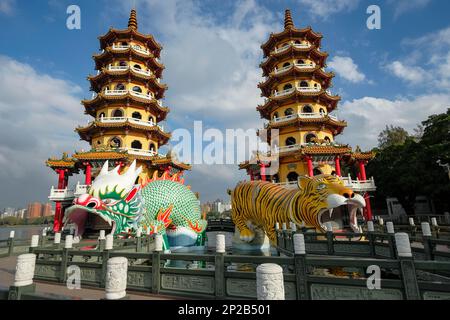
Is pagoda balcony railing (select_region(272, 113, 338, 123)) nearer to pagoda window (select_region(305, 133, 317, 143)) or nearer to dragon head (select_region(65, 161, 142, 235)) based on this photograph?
pagoda window (select_region(305, 133, 317, 143))

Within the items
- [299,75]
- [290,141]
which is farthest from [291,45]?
[290,141]

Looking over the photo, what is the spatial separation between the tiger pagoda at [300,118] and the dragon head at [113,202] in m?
12.3

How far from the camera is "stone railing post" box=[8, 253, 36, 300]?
3368 mm

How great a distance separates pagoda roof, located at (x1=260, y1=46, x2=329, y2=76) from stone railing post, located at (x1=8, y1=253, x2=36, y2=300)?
2473cm

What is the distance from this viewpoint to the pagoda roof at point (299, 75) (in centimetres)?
2272

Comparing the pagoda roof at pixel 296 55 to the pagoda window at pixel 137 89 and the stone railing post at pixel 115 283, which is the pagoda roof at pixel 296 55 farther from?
the stone railing post at pixel 115 283

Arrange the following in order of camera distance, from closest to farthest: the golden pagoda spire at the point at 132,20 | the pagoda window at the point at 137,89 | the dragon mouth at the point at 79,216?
the dragon mouth at the point at 79,216, the pagoda window at the point at 137,89, the golden pagoda spire at the point at 132,20

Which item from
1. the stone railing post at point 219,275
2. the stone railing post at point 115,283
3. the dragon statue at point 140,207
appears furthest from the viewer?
the dragon statue at point 140,207

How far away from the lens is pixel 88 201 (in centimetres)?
914

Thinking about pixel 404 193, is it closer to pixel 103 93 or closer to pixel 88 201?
pixel 88 201

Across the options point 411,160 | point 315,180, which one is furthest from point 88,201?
point 411,160

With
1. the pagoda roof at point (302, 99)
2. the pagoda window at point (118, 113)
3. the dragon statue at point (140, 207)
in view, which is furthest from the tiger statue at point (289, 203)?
the pagoda window at point (118, 113)

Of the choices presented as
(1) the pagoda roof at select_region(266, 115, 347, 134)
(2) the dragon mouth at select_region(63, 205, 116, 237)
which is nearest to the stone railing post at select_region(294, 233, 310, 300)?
(2) the dragon mouth at select_region(63, 205, 116, 237)

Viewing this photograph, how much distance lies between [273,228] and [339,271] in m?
3.40
